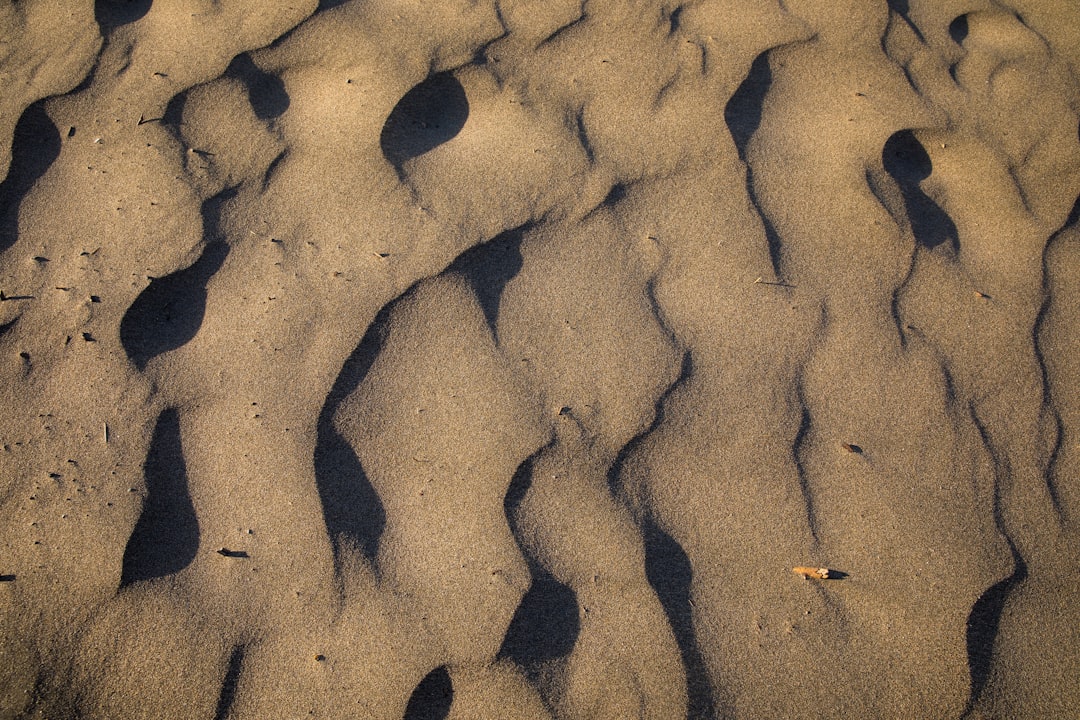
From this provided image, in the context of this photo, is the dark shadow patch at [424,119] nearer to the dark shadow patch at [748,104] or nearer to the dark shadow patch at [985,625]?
the dark shadow patch at [748,104]

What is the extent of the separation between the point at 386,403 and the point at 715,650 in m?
0.71

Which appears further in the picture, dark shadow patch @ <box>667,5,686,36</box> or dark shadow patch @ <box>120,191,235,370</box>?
→ dark shadow patch @ <box>667,5,686,36</box>

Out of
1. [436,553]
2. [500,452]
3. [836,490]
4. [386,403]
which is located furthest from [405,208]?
[836,490]

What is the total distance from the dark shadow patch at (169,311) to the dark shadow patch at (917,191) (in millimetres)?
1503

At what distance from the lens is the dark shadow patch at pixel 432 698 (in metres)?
1.09

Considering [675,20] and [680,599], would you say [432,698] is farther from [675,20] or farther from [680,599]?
[675,20]

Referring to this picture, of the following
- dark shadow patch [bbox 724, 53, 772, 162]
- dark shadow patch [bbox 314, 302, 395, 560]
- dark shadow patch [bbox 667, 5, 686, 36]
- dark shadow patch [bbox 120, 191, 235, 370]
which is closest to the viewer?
dark shadow patch [bbox 314, 302, 395, 560]

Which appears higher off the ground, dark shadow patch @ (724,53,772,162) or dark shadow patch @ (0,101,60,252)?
dark shadow patch @ (0,101,60,252)

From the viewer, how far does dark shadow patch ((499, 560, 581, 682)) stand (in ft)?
3.73

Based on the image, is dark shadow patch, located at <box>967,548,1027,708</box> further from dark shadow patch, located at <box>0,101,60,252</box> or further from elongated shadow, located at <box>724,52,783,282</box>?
dark shadow patch, located at <box>0,101,60,252</box>

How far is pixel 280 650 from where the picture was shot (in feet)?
3.66

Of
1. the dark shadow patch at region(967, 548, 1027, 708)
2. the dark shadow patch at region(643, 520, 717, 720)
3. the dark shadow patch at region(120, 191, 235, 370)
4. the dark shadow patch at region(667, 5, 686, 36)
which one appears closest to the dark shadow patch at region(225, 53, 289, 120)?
the dark shadow patch at region(120, 191, 235, 370)

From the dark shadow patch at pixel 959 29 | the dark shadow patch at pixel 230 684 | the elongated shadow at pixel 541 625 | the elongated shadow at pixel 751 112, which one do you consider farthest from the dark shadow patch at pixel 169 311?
the dark shadow patch at pixel 959 29

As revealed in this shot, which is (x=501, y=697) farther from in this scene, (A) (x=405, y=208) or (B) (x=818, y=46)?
(B) (x=818, y=46)
